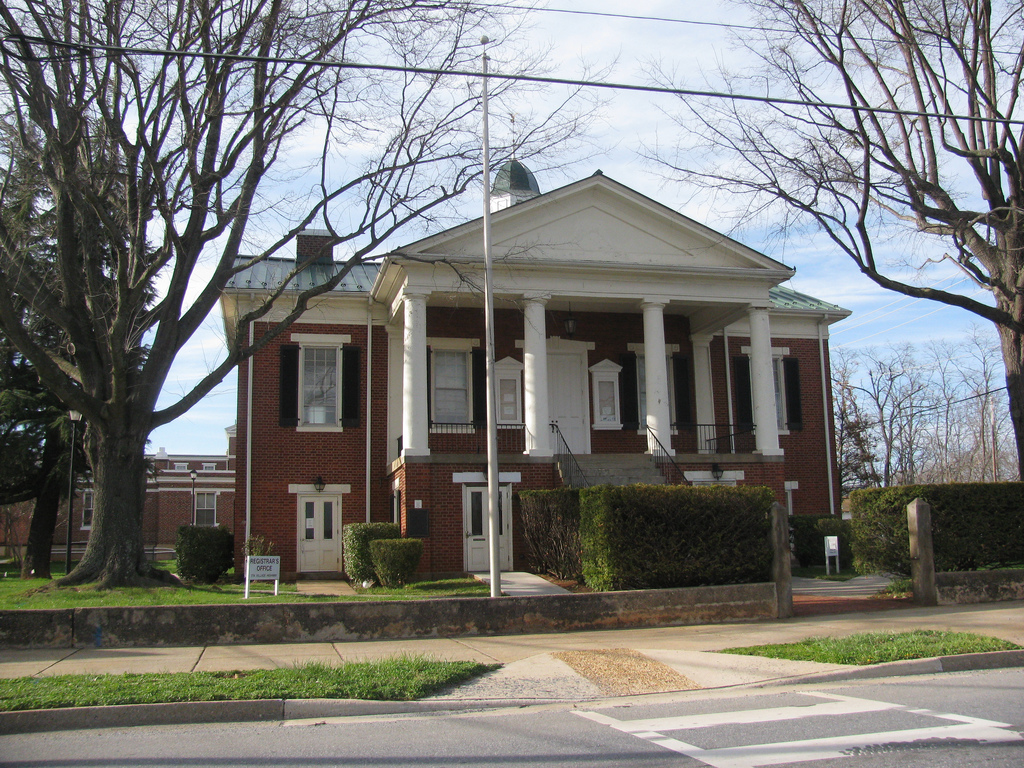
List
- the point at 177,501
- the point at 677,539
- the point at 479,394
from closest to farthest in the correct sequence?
the point at 677,539 → the point at 479,394 → the point at 177,501

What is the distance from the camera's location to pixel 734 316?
23250 mm

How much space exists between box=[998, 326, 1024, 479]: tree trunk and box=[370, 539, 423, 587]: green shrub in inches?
465

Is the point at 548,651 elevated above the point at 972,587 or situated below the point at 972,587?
below

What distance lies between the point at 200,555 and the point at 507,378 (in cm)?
861

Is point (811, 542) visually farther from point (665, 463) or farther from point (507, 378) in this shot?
point (507, 378)

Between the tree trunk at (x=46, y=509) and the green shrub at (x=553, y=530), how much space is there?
18080 mm

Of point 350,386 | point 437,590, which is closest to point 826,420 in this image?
point 350,386

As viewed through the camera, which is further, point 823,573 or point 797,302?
point 797,302

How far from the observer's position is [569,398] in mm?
23312

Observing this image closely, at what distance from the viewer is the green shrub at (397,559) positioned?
1758 cm

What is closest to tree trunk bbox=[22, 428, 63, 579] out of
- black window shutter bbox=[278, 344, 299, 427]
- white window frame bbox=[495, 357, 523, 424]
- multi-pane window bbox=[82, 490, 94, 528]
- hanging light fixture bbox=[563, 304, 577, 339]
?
black window shutter bbox=[278, 344, 299, 427]

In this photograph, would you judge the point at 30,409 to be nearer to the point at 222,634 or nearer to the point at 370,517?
Result: the point at 370,517

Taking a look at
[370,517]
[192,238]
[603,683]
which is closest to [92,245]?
[192,238]

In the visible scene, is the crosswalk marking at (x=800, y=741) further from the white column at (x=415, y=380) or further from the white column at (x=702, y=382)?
the white column at (x=702, y=382)
